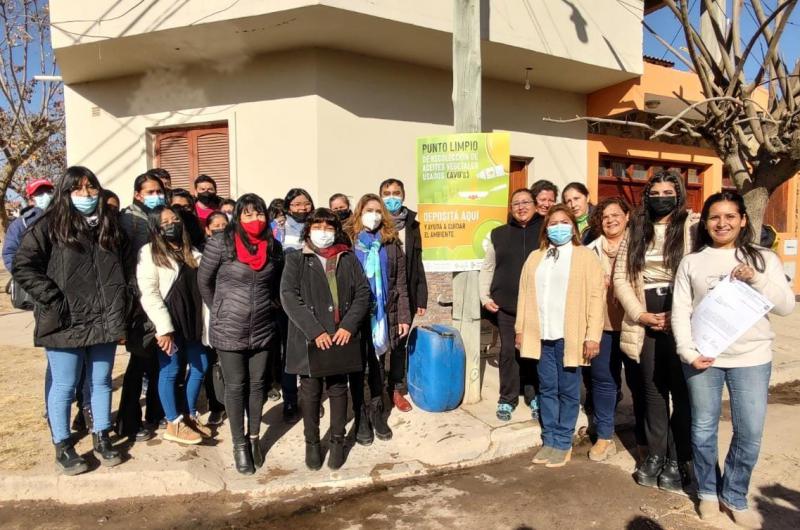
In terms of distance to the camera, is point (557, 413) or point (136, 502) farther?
point (557, 413)

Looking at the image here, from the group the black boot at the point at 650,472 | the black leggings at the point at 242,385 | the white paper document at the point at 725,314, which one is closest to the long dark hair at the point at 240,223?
the black leggings at the point at 242,385

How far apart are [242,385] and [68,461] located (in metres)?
1.18

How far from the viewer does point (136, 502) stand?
3.32 metres

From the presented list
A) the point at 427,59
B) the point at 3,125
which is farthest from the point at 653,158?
the point at 3,125

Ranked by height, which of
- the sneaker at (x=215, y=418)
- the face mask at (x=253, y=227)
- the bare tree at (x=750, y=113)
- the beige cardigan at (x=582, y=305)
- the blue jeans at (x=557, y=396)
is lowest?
the sneaker at (x=215, y=418)

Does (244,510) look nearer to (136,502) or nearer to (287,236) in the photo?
(136,502)

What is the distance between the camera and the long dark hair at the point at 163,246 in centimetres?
369

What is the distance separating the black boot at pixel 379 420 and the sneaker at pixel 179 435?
1.29 meters

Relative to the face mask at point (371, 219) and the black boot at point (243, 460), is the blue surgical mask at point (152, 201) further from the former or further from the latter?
the black boot at point (243, 460)

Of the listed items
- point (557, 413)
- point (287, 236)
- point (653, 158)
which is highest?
point (653, 158)

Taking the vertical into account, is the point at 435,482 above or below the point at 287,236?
below

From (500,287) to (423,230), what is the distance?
811 mm

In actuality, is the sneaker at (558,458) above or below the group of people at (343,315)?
below

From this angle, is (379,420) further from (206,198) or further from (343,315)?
(206,198)
